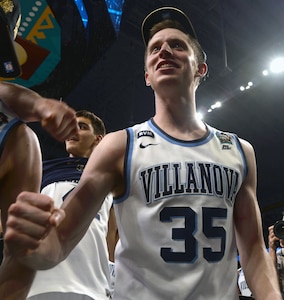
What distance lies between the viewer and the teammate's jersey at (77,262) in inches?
70.7

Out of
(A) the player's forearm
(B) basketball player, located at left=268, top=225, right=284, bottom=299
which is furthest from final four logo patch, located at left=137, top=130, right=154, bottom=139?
(B) basketball player, located at left=268, top=225, right=284, bottom=299

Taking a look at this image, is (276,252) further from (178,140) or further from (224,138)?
(178,140)

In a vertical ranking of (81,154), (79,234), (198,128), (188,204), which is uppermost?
(81,154)

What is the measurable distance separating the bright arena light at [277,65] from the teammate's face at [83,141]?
16.2ft

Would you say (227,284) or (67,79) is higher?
(67,79)

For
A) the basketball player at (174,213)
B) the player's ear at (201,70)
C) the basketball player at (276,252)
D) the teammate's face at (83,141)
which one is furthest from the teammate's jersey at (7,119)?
the basketball player at (276,252)

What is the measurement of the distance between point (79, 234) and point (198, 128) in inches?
22.8

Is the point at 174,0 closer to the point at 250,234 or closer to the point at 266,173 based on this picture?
the point at 250,234

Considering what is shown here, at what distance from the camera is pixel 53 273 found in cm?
Result: 182

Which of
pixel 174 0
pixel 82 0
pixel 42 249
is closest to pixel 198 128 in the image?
pixel 42 249

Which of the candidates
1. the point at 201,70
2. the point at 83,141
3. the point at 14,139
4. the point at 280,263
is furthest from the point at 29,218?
the point at 280,263

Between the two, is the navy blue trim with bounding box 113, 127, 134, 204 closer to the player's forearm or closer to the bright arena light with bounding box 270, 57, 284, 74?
the player's forearm

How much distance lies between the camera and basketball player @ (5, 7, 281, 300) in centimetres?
116

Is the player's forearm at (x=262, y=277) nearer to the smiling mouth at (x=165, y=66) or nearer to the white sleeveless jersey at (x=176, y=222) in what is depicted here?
the white sleeveless jersey at (x=176, y=222)
